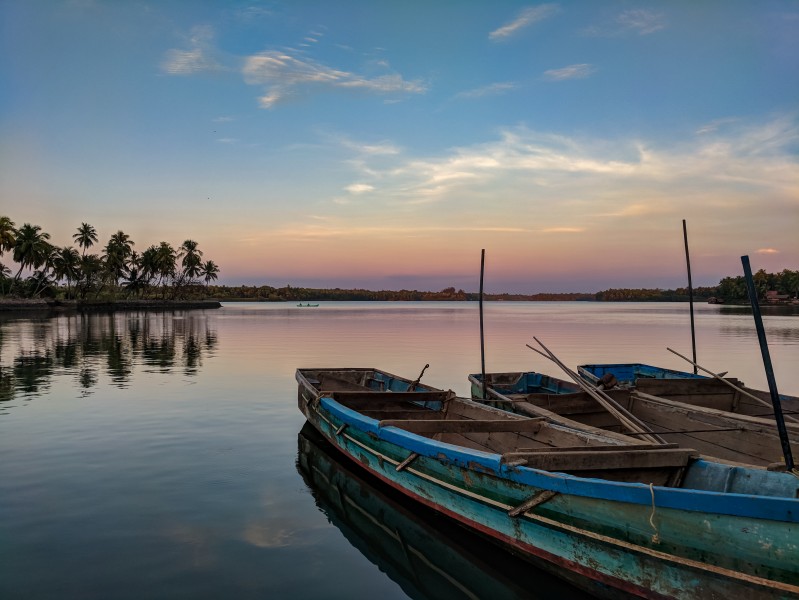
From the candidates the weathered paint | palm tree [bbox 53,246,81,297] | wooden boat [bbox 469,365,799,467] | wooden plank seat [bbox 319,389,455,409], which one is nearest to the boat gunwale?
the weathered paint

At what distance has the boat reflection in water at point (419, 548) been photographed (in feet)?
22.8

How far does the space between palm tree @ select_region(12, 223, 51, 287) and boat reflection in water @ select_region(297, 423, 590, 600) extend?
10023 centimetres

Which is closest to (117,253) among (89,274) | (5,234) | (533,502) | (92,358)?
(89,274)

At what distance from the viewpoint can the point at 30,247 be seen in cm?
9088

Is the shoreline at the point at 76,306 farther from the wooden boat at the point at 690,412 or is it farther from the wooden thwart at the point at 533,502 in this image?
the wooden thwart at the point at 533,502

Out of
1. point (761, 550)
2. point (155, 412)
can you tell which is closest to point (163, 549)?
point (761, 550)

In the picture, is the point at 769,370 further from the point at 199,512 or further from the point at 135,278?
the point at 135,278

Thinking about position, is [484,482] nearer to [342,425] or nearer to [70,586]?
[342,425]

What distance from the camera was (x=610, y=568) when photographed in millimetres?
5914

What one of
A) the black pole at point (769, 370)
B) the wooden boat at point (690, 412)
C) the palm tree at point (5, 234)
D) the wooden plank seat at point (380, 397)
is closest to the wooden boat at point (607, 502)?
the black pole at point (769, 370)

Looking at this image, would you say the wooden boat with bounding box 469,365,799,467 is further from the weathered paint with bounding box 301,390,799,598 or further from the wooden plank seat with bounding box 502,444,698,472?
the weathered paint with bounding box 301,390,799,598

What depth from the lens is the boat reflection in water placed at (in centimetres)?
695

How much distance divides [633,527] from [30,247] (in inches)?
4221

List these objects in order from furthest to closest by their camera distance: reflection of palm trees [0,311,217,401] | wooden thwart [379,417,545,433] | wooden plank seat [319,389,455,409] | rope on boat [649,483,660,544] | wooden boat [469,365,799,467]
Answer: reflection of palm trees [0,311,217,401] < wooden plank seat [319,389,455,409] < wooden thwart [379,417,545,433] < wooden boat [469,365,799,467] < rope on boat [649,483,660,544]
